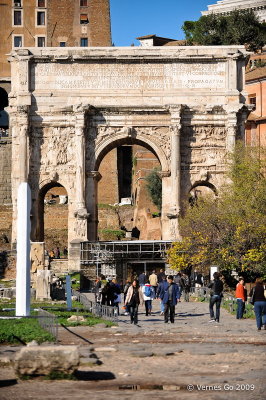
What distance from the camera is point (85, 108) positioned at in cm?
5112

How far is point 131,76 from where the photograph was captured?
5212 cm

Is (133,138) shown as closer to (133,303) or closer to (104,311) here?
(104,311)

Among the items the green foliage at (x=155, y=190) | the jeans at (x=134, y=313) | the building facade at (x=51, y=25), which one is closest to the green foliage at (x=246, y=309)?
the jeans at (x=134, y=313)

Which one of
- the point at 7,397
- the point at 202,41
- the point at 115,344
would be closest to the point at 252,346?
the point at 115,344

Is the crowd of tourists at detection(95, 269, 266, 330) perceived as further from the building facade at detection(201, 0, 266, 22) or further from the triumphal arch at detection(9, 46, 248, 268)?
the building facade at detection(201, 0, 266, 22)

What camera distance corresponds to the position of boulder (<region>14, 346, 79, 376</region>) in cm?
1570

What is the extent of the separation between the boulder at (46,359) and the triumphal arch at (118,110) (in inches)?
1405

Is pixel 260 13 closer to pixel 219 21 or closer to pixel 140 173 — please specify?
pixel 219 21

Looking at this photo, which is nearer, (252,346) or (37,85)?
(252,346)

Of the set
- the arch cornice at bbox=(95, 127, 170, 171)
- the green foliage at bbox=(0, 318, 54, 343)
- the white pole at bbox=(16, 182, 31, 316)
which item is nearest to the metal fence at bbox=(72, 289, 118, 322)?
the green foliage at bbox=(0, 318, 54, 343)

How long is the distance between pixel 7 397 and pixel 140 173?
225ft

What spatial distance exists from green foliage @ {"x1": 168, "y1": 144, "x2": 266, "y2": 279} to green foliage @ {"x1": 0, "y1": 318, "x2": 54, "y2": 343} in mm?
15987

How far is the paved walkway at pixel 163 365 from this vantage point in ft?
49.5

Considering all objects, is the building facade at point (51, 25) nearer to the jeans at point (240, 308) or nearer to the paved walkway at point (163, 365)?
the jeans at point (240, 308)
